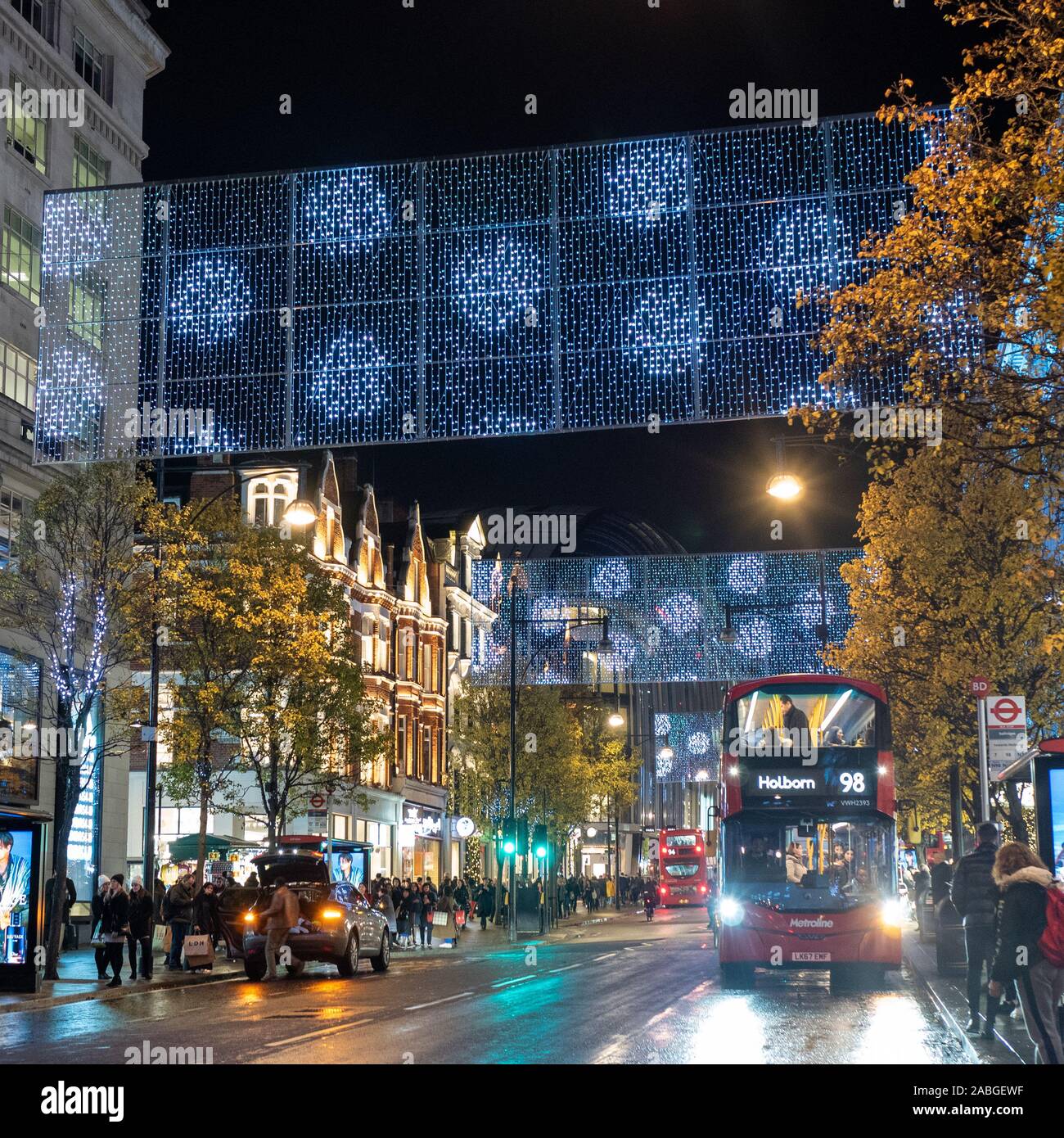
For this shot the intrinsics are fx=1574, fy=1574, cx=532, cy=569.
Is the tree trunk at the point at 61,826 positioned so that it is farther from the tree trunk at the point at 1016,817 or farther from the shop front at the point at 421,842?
the shop front at the point at 421,842

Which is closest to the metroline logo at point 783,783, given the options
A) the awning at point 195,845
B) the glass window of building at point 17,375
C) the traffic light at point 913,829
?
the glass window of building at point 17,375

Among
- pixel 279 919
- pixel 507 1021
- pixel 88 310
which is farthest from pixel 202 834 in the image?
pixel 507 1021

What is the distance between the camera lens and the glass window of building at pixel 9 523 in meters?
31.5

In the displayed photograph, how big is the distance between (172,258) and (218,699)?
13822 mm

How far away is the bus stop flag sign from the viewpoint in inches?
1048

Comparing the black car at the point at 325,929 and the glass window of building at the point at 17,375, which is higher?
the glass window of building at the point at 17,375

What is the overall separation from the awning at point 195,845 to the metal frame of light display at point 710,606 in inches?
426

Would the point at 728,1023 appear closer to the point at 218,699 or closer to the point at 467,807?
the point at 218,699

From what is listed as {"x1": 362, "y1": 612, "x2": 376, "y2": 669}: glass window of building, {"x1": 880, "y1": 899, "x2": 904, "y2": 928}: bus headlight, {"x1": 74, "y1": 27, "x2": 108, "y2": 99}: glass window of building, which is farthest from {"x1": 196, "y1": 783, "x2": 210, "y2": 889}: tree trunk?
{"x1": 362, "y1": 612, "x2": 376, "y2": 669}: glass window of building

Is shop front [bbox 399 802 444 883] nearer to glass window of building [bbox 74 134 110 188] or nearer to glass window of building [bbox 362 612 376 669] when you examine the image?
glass window of building [bbox 362 612 376 669]

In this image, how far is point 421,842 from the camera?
69562 millimetres

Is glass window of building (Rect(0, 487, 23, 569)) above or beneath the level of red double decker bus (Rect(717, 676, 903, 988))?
above

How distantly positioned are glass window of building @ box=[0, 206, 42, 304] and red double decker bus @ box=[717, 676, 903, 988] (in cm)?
1973
